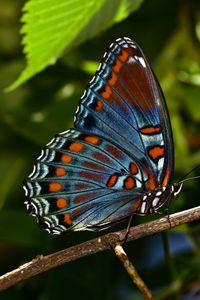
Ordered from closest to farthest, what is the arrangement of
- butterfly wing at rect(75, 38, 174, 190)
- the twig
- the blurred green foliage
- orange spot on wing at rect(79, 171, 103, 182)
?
1. the twig
2. butterfly wing at rect(75, 38, 174, 190)
3. orange spot on wing at rect(79, 171, 103, 182)
4. the blurred green foliage

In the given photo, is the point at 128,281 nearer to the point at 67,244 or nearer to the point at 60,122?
the point at 67,244

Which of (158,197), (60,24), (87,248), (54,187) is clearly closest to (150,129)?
(158,197)

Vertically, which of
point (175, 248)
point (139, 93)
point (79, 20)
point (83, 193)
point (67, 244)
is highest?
point (79, 20)

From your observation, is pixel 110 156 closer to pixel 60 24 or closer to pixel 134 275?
pixel 60 24

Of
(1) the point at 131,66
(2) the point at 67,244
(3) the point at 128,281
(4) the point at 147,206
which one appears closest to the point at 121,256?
(4) the point at 147,206

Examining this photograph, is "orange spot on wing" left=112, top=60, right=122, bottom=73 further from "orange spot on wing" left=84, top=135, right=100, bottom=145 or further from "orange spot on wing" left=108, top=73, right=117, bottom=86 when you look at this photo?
"orange spot on wing" left=84, top=135, right=100, bottom=145

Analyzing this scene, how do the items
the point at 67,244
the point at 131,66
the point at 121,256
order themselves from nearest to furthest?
1. the point at 121,256
2. the point at 131,66
3. the point at 67,244

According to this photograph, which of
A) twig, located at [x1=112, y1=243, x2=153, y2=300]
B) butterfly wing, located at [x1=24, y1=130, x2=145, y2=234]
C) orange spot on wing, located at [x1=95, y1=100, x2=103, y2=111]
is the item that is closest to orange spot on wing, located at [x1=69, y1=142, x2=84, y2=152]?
butterfly wing, located at [x1=24, y1=130, x2=145, y2=234]
